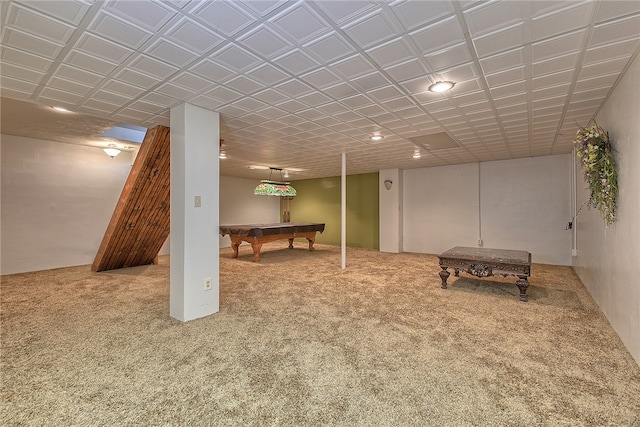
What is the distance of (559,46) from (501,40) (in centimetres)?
45

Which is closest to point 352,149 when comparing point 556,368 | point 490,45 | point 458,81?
point 458,81

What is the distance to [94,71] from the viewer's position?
2.30 meters

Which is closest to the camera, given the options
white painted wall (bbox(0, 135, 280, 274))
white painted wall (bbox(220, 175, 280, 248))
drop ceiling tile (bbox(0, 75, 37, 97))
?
drop ceiling tile (bbox(0, 75, 37, 97))

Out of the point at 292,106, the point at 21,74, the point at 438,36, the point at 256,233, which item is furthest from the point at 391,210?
the point at 21,74

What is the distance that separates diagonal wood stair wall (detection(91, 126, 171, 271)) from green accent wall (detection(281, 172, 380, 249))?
5.24 m

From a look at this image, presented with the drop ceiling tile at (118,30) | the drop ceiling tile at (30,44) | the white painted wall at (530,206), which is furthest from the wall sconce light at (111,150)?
the white painted wall at (530,206)

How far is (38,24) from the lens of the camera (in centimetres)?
172

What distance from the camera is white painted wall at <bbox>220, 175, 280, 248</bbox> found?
28.9ft

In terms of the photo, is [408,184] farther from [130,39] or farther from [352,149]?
[130,39]

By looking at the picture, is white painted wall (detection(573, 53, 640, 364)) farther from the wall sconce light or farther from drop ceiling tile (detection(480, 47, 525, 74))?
the wall sconce light

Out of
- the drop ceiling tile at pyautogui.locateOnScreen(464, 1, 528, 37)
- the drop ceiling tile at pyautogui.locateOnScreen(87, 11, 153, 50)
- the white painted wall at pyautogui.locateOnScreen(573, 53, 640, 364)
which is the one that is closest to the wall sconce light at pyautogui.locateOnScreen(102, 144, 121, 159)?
the drop ceiling tile at pyautogui.locateOnScreen(87, 11, 153, 50)

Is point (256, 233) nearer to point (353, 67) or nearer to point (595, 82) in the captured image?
point (353, 67)

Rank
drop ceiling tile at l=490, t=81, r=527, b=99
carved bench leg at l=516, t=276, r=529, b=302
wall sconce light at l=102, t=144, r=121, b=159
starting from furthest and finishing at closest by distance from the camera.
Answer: wall sconce light at l=102, t=144, r=121, b=159 → carved bench leg at l=516, t=276, r=529, b=302 → drop ceiling tile at l=490, t=81, r=527, b=99

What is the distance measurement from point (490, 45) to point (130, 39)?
8.07 ft
